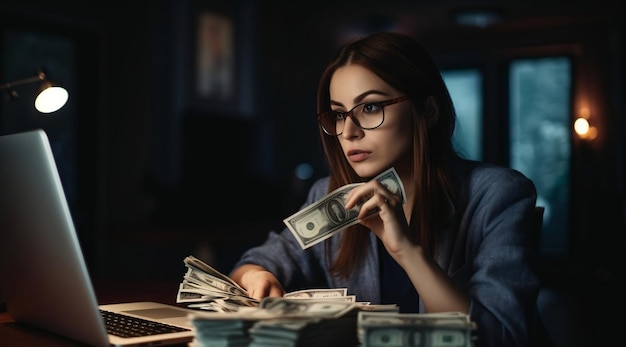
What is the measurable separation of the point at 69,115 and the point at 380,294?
4.27 meters

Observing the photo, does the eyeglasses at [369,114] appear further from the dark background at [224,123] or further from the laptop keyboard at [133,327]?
the dark background at [224,123]

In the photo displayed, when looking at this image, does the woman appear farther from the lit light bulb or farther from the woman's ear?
the lit light bulb

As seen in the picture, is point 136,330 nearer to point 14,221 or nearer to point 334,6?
point 14,221

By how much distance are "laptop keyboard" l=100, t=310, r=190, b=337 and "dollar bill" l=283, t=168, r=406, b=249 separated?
392 mm

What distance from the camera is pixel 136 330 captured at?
127cm

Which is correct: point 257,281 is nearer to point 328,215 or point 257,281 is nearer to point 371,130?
point 328,215

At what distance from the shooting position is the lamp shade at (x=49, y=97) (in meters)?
1.76

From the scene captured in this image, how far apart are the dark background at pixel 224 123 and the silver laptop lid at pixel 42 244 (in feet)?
10.3

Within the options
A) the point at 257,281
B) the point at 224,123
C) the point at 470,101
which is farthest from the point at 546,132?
the point at 257,281

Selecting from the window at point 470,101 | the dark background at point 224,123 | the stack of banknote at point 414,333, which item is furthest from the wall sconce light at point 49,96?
the window at point 470,101

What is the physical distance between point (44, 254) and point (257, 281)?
0.61m

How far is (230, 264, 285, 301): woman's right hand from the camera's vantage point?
1623mm

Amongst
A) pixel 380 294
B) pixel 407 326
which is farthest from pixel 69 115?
pixel 407 326

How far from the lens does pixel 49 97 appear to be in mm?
1762
